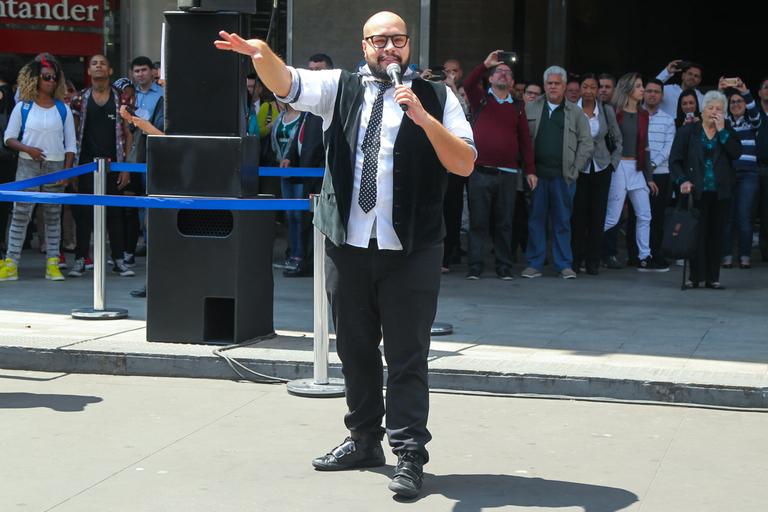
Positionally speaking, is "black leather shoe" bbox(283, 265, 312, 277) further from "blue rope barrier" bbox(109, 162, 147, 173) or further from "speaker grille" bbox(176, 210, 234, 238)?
"speaker grille" bbox(176, 210, 234, 238)

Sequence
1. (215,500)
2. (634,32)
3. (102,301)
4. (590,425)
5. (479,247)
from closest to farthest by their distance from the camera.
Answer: (215,500), (590,425), (102,301), (479,247), (634,32)

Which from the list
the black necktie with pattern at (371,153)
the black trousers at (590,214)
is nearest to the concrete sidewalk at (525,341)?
the black trousers at (590,214)

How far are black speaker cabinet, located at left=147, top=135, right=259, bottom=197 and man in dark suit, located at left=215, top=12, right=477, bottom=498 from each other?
9.10 feet

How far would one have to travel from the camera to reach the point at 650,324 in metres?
9.77

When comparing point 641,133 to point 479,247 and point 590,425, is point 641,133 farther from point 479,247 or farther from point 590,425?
point 590,425

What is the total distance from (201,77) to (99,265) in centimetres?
183

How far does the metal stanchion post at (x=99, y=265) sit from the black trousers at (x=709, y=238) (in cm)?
524

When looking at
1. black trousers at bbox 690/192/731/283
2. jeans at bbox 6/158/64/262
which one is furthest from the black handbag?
jeans at bbox 6/158/64/262

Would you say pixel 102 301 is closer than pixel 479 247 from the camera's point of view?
Yes

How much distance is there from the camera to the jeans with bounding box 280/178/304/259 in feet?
41.0

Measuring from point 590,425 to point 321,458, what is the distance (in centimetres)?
171

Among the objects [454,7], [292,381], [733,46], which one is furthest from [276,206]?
[733,46]

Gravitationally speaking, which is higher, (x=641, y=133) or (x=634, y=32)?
(x=634, y=32)

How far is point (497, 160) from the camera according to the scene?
39.9ft
